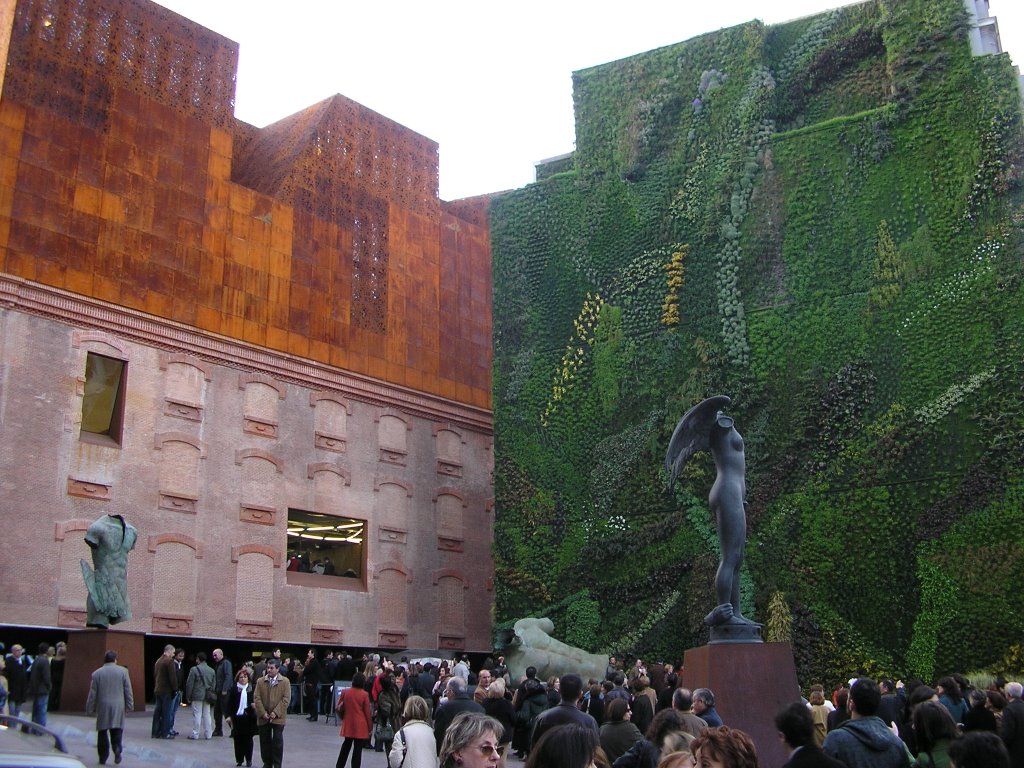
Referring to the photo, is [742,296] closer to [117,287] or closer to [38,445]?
[117,287]

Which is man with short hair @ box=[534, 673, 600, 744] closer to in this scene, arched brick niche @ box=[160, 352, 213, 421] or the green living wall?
the green living wall

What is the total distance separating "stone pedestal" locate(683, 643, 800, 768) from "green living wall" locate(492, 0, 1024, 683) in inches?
467

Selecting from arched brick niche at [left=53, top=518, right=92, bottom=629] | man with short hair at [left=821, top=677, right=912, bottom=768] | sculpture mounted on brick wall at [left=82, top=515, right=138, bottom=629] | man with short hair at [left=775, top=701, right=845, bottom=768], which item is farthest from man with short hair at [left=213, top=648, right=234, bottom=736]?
man with short hair at [left=775, top=701, right=845, bottom=768]

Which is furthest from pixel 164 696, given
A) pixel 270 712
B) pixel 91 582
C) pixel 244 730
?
pixel 270 712

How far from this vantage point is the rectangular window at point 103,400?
76.9 feet

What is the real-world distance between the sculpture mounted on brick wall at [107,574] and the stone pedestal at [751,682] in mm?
10063

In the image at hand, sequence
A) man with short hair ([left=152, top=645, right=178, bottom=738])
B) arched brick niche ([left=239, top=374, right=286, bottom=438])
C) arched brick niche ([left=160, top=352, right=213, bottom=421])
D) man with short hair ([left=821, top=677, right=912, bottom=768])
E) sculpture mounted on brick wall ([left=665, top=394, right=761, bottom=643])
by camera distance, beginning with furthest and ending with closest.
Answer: arched brick niche ([left=239, top=374, right=286, bottom=438]) < arched brick niche ([left=160, top=352, right=213, bottom=421]) < man with short hair ([left=152, top=645, right=178, bottom=738]) < sculpture mounted on brick wall ([left=665, top=394, right=761, bottom=643]) < man with short hair ([left=821, top=677, right=912, bottom=768])

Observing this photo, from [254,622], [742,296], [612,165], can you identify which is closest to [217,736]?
[254,622]

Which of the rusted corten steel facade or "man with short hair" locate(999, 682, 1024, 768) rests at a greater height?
the rusted corten steel facade

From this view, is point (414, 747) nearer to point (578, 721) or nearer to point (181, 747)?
point (578, 721)

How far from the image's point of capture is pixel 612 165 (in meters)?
31.0

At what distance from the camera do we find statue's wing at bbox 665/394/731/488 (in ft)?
47.9

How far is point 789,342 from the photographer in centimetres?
2669

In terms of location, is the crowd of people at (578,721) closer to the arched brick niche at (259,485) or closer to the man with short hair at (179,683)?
the man with short hair at (179,683)
